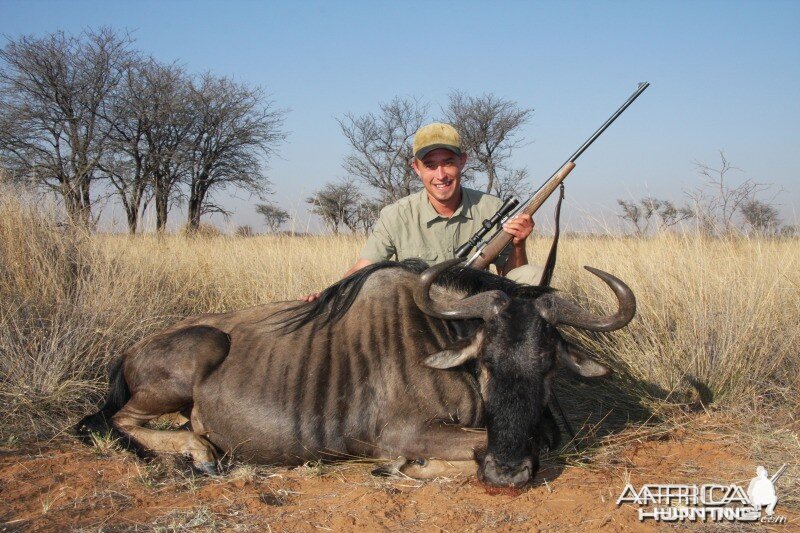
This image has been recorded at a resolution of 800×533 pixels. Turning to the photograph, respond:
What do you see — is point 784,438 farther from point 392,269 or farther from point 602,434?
point 392,269

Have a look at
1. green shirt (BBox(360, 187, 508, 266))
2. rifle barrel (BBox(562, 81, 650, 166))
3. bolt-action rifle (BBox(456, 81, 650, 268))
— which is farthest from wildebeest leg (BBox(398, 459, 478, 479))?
rifle barrel (BBox(562, 81, 650, 166))

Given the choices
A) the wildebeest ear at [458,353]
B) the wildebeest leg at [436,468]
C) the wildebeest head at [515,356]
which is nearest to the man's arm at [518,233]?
the wildebeest head at [515,356]

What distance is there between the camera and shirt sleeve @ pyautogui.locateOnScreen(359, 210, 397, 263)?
4984 mm

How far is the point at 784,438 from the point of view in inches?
132

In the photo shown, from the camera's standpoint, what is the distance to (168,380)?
3482 mm

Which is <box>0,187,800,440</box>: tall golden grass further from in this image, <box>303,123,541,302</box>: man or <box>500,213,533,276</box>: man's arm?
<box>303,123,541,302</box>: man

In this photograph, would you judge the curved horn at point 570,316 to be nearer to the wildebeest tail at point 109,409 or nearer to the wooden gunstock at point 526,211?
the wooden gunstock at point 526,211

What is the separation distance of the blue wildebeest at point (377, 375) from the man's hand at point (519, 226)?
2.71ft

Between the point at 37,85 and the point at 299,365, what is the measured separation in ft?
56.3

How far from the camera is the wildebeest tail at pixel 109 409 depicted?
11.3 feet

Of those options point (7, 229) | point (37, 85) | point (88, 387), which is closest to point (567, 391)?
point (88, 387)

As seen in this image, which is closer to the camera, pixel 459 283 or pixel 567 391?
pixel 459 283

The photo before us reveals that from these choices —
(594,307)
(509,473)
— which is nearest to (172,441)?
(509,473)

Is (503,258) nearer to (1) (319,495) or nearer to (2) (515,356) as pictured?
(2) (515,356)
